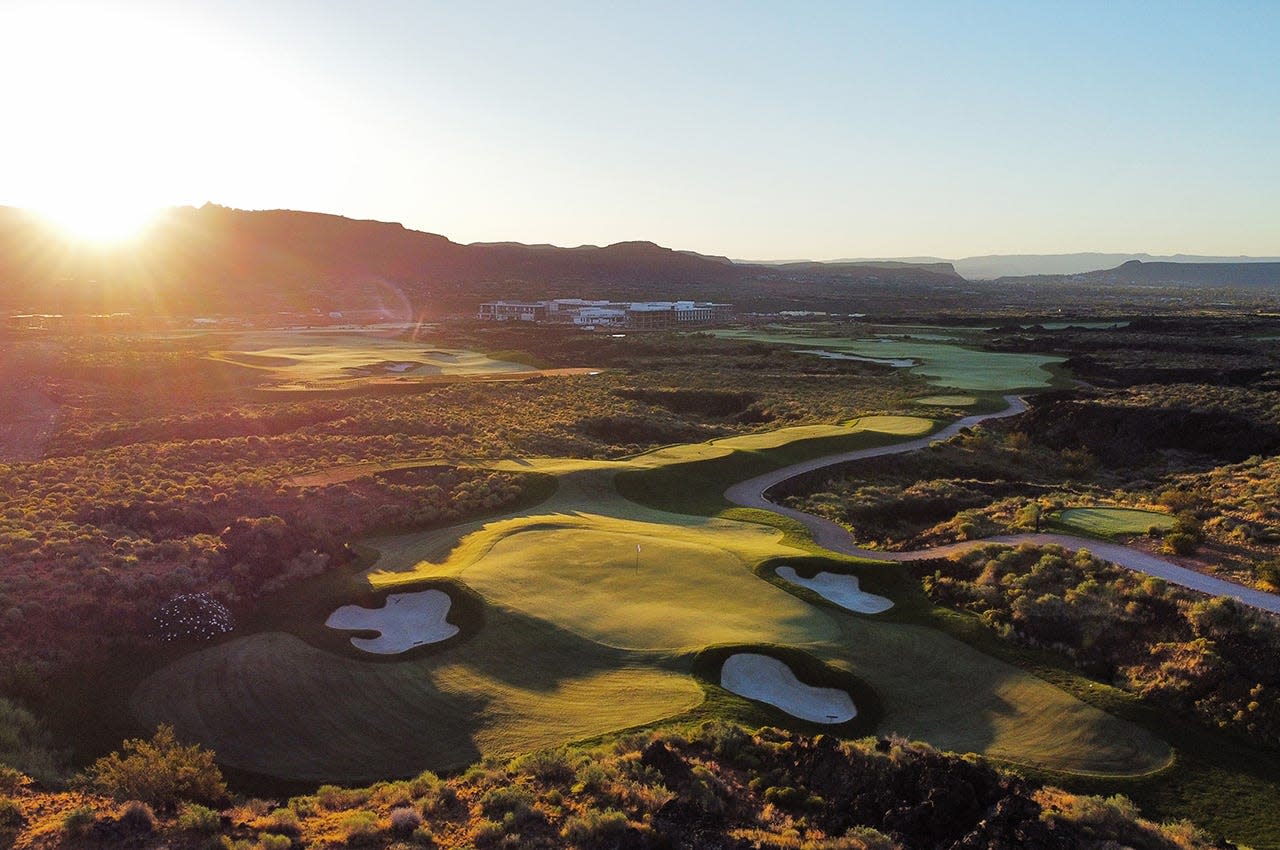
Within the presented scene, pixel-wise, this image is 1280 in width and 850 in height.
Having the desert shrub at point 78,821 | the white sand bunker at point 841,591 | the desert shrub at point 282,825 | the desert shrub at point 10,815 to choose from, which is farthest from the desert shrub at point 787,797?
the desert shrub at point 10,815

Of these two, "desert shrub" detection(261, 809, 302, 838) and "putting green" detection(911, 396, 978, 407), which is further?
"putting green" detection(911, 396, 978, 407)

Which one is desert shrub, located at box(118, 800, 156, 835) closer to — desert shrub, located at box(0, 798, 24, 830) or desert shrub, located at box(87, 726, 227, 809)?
desert shrub, located at box(87, 726, 227, 809)

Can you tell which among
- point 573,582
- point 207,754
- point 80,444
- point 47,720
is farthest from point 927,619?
point 80,444

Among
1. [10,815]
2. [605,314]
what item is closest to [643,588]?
[10,815]

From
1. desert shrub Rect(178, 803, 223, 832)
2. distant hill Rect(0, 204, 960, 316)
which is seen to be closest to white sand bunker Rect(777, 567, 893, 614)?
desert shrub Rect(178, 803, 223, 832)

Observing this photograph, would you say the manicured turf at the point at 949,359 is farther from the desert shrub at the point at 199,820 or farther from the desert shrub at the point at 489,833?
the desert shrub at the point at 199,820

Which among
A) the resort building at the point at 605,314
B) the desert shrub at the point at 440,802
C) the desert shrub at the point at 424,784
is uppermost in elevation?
the resort building at the point at 605,314
